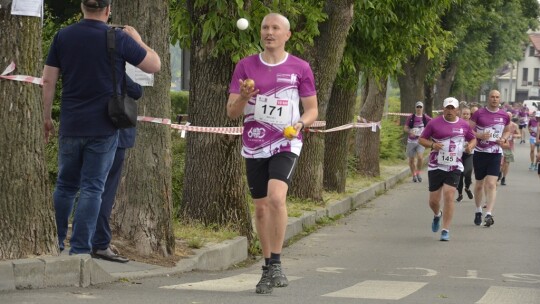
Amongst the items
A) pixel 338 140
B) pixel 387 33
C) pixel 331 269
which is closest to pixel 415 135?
pixel 387 33

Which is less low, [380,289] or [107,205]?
[107,205]

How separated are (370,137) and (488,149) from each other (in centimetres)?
989

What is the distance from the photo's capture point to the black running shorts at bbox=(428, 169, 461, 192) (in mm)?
15852

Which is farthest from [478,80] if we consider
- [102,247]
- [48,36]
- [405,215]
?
[102,247]

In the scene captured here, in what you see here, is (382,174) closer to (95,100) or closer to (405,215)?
(405,215)

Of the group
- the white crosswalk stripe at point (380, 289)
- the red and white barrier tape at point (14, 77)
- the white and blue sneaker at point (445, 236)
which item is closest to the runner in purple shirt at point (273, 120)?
the white crosswalk stripe at point (380, 289)

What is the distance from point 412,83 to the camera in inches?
1475

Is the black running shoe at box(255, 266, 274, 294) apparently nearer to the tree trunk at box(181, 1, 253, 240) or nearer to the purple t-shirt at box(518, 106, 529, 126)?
the tree trunk at box(181, 1, 253, 240)

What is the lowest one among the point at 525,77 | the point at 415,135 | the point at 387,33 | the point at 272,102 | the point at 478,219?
the point at 478,219

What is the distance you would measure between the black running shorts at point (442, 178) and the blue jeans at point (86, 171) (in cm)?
787

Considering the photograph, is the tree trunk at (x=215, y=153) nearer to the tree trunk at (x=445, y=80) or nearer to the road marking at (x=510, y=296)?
the road marking at (x=510, y=296)

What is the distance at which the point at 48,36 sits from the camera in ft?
50.9

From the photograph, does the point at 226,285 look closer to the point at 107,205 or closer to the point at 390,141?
the point at 107,205

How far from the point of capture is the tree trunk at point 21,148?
8.05 m
